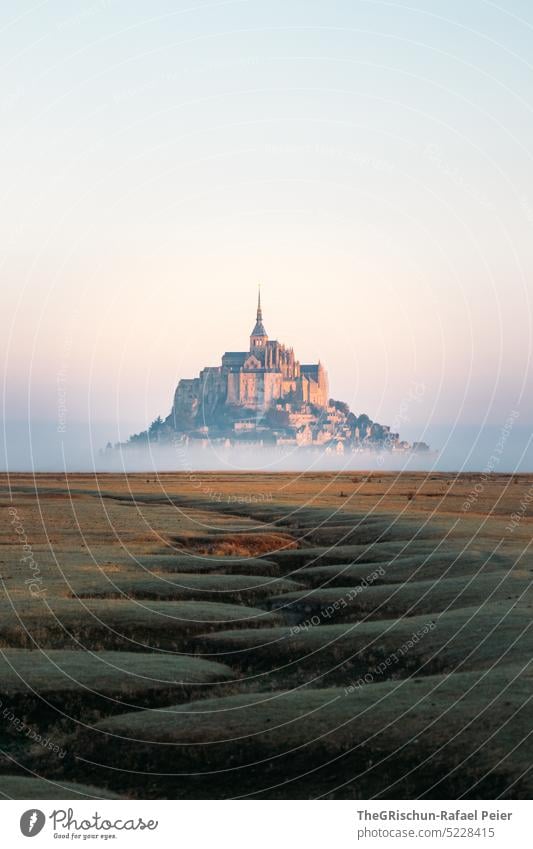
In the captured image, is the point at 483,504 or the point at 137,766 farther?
the point at 483,504

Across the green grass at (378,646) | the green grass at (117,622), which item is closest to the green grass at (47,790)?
the green grass at (378,646)

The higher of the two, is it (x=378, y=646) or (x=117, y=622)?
(x=378, y=646)

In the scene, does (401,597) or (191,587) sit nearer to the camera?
(401,597)

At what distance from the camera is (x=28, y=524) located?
3885 inches

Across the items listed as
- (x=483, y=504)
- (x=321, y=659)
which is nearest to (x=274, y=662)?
(x=321, y=659)

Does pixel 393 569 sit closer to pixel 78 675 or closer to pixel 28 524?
pixel 78 675

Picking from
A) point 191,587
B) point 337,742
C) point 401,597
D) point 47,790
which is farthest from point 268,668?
point 191,587
